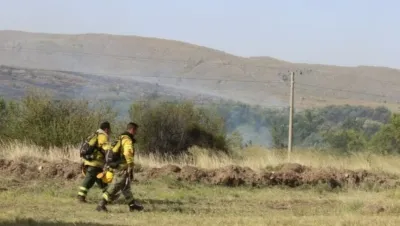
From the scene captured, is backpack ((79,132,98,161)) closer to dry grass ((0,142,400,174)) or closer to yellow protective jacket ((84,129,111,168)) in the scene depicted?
yellow protective jacket ((84,129,111,168))

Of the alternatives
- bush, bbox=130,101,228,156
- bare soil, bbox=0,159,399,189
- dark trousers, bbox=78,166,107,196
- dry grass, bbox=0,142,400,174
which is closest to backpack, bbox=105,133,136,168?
dark trousers, bbox=78,166,107,196

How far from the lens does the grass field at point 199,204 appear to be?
45.9 feet

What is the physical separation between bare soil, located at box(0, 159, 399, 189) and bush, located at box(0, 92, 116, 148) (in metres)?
5.87

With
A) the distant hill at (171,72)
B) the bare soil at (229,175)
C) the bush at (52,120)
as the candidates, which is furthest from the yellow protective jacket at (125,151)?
the distant hill at (171,72)

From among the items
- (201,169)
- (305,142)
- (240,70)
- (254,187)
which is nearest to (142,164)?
(201,169)

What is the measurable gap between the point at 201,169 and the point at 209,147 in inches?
404

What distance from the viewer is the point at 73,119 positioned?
2928 cm

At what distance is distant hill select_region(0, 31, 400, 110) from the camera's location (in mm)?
70750

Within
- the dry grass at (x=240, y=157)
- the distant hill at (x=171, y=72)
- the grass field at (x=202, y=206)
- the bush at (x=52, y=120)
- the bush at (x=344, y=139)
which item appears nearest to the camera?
the grass field at (x=202, y=206)

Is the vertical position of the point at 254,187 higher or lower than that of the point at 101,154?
lower

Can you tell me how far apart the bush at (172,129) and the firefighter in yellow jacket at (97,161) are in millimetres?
15370

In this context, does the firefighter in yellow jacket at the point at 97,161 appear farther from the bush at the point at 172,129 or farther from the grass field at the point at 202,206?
the bush at the point at 172,129

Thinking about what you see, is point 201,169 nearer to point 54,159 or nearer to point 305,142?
point 54,159

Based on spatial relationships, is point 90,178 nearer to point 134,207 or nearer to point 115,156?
point 115,156
